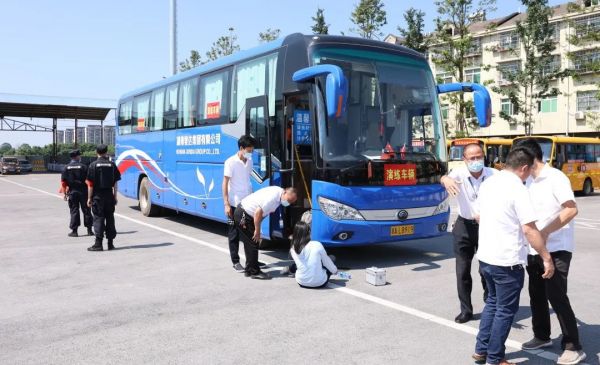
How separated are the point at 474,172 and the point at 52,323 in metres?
4.44

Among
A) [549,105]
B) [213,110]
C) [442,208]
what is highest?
[549,105]

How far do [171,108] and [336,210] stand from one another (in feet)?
20.6

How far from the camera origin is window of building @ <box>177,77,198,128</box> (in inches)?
430

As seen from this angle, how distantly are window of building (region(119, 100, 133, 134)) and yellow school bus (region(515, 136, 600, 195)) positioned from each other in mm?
16526

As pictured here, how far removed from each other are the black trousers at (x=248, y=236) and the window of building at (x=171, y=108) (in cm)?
541

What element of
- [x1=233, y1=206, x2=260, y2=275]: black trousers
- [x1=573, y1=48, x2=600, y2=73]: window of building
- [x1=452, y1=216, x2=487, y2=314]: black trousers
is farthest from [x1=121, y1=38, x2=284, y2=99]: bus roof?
[x1=573, y1=48, x2=600, y2=73]: window of building

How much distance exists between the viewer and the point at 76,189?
11117 millimetres

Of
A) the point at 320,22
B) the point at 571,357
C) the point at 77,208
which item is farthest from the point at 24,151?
the point at 571,357

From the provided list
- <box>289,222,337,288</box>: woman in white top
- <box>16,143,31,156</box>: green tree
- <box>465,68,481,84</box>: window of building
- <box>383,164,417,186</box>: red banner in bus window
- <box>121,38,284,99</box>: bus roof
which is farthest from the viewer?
<box>16,143,31,156</box>: green tree

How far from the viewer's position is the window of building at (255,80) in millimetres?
8328

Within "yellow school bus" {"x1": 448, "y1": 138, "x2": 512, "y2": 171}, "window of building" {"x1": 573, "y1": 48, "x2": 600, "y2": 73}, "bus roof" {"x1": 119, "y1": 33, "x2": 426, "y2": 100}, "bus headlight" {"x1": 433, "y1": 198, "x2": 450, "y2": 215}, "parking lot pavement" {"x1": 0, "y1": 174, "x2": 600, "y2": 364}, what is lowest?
"parking lot pavement" {"x1": 0, "y1": 174, "x2": 600, "y2": 364}

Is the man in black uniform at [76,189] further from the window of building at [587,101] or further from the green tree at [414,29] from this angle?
the window of building at [587,101]

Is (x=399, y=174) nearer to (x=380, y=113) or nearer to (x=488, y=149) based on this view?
(x=380, y=113)

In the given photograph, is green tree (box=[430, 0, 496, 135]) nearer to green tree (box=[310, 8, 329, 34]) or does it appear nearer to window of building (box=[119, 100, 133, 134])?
green tree (box=[310, 8, 329, 34])
